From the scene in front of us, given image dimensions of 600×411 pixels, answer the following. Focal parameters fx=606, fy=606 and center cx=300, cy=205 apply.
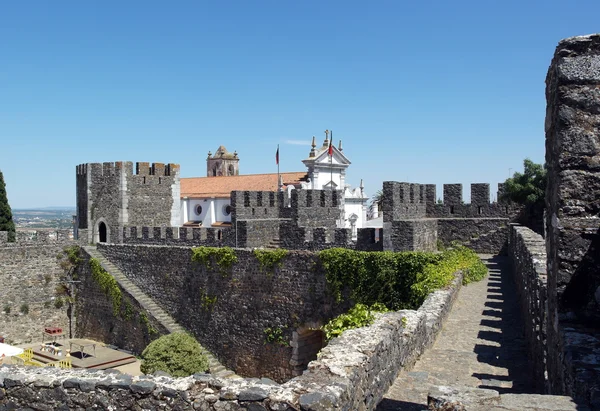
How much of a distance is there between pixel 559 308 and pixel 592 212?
0.69m

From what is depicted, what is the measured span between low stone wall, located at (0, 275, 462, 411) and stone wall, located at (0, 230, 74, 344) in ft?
53.6

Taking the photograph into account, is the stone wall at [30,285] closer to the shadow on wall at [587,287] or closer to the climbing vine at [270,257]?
the climbing vine at [270,257]

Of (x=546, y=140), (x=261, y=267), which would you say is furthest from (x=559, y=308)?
(x=261, y=267)

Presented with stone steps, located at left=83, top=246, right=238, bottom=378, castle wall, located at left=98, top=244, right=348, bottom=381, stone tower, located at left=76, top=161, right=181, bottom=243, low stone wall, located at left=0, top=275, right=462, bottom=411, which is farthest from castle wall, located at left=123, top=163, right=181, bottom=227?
low stone wall, located at left=0, top=275, right=462, bottom=411

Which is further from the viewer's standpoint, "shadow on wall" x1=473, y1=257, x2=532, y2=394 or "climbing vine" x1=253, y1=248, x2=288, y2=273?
"climbing vine" x1=253, y1=248, x2=288, y2=273

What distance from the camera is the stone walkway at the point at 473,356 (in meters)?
6.01

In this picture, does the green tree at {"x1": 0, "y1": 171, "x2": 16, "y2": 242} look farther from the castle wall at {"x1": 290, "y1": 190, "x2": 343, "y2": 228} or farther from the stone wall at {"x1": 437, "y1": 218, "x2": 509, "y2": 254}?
the stone wall at {"x1": 437, "y1": 218, "x2": 509, "y2": 254}

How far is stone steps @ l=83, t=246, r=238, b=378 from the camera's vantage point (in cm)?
1675

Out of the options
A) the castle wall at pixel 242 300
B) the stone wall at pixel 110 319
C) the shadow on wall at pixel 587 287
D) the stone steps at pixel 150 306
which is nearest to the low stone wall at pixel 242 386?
the shadow on wall at pixel 587 287

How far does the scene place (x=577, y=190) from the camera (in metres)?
4.09

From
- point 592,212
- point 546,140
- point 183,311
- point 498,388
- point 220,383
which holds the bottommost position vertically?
point 183,311

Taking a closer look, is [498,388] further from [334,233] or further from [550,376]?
[334,233]

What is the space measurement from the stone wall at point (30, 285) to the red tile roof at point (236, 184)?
16425mm

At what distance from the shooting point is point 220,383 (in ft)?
15.3
